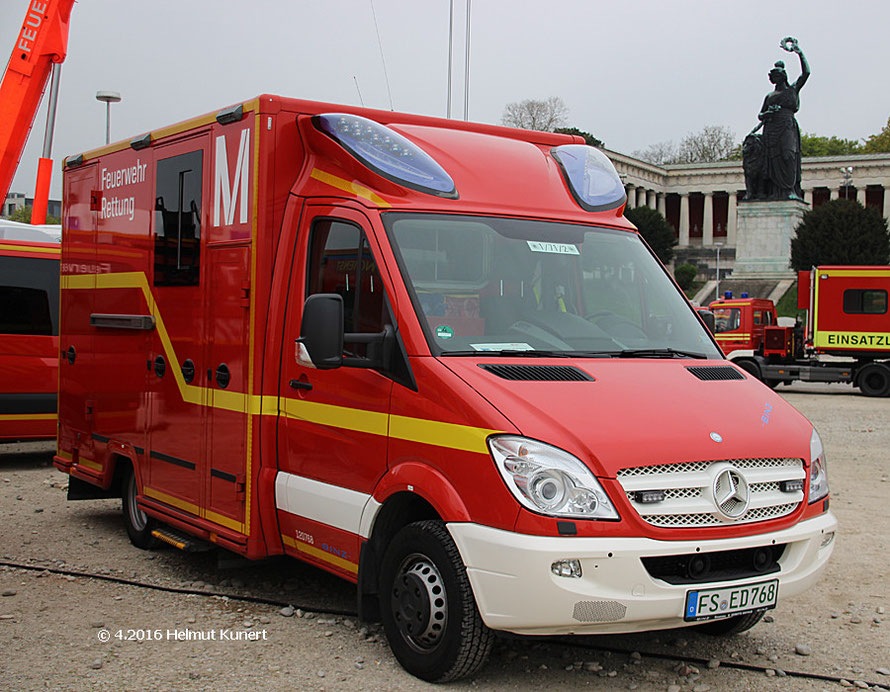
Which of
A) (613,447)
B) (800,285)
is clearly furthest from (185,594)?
(800,285)

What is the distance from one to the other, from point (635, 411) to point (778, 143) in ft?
166

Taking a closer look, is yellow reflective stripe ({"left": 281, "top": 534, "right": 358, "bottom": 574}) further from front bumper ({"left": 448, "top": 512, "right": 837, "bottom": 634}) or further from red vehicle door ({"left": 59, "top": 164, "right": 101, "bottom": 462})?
red vehicle door ({"left": 59, "top": 164, "right": 101, "bottom": 462})

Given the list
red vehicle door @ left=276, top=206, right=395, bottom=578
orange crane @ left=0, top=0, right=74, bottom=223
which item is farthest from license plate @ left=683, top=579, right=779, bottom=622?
orange crane @ left=0, top=0, right=74, bottom=223

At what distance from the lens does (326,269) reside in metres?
5.80

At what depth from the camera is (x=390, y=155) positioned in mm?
5750

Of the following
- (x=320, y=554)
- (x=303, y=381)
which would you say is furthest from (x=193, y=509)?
(x=303, y=381)

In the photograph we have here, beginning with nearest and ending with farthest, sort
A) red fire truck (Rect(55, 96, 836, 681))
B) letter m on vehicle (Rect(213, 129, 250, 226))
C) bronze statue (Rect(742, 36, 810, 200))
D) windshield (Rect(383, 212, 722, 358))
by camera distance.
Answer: red fire truck (Rect(55, 96, 836, 681)) < windshield (Rect(383, 212, 722, 358)) < letter m on vehicle (Rect(213, 129, 250, 226)) < bronze statue (Rect(742, 36, 810, 200))

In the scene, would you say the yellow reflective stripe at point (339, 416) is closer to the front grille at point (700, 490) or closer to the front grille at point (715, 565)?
the front grille at point (700, 490)

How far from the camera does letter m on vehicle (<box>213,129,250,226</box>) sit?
623 centimetres

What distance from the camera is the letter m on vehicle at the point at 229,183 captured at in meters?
6.23

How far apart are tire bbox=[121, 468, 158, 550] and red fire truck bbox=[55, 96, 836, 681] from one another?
39cm

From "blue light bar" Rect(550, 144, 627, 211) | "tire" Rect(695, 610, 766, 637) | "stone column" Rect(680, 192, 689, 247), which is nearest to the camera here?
"tire" Rect(695, 610, 766, 637)

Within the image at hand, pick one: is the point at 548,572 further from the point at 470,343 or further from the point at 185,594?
the point at 185,594

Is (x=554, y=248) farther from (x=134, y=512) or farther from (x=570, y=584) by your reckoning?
(x=134, y=512)
